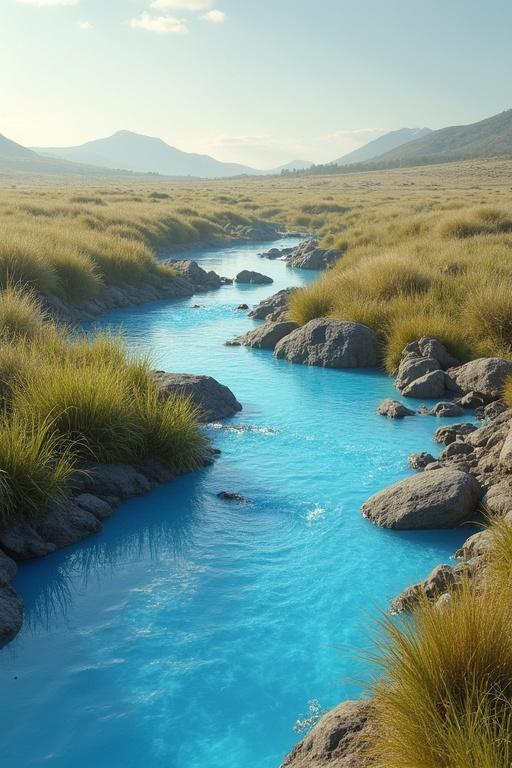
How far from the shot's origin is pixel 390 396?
1272 centimetres

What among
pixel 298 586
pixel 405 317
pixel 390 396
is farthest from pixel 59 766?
pixel 405 317

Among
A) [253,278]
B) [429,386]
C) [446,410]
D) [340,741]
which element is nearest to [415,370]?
[429,386]

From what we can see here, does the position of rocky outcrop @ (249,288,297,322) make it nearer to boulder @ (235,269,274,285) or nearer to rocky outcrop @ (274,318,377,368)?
rocky outcrop @ (274,318,377,368)

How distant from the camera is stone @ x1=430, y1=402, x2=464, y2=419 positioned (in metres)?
11.5

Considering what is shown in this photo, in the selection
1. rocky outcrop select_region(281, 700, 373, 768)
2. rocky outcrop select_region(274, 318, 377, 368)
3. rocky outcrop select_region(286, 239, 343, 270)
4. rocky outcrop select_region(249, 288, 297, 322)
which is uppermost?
rocky outcrop select_region(286, 239, 343, 270)

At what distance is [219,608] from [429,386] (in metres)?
6.99

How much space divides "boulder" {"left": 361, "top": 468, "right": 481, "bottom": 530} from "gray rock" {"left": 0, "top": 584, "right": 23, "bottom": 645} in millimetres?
3546

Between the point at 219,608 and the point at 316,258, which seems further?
the point at 316,258

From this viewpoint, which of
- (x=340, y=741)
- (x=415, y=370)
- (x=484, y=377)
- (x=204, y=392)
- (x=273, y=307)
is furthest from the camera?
(x=273, y=307)

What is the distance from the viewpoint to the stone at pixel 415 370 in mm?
12945

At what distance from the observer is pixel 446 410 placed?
37.8 ft

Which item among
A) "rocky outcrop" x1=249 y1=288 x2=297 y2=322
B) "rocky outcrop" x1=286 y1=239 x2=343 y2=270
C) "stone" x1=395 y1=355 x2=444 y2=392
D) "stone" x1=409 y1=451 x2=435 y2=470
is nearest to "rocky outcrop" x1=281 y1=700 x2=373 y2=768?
"stone" x1=409 y1=451 x2=435 y2=470

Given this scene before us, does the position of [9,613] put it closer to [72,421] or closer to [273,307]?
[72,421]

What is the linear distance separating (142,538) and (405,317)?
322 inches
